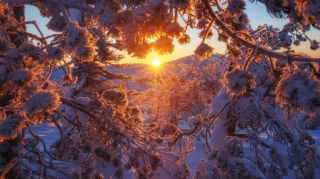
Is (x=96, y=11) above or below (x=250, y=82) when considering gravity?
above

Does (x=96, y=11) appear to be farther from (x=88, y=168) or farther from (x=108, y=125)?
(x=88, y=168)

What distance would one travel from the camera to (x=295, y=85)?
184cm

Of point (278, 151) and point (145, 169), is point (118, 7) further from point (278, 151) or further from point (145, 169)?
point (278, 151)

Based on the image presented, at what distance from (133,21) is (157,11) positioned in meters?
0.28

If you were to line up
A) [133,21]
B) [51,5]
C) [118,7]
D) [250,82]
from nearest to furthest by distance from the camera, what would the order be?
[250,82], [133,21], [118,7], [51,5]

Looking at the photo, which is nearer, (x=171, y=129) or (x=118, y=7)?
(x=118, y=7)

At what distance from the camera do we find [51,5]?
331 centimetres

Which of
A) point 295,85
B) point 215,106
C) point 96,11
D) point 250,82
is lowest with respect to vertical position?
point 295,85

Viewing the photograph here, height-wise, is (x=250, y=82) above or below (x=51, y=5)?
below

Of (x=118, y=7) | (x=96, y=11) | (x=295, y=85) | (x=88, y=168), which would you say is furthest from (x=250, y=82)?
(x=88, y=168)

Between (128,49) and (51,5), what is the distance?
1.42m

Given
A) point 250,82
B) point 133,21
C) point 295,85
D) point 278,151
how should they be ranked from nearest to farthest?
point 295,85 → point 250,82 → point 133,21 → point 278,151

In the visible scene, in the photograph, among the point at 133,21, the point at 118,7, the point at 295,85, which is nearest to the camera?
the point at 295,85

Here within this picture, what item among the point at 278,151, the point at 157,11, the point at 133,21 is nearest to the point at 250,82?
the point at 157,11
